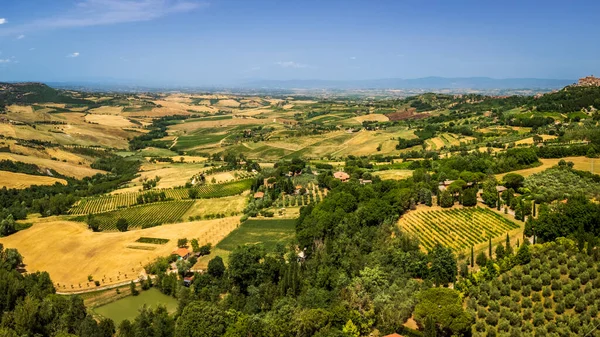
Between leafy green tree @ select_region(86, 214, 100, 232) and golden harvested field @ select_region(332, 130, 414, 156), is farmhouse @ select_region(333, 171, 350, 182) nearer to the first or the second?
golden harvested field @ select_region(332, 130, 414, 156)

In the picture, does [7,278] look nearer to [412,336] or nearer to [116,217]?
[116,217]

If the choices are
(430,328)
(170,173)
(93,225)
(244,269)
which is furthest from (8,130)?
(430,328)

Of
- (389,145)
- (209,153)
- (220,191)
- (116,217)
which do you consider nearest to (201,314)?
(116,217)

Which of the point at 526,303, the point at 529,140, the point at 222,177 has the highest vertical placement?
the point at 529,140

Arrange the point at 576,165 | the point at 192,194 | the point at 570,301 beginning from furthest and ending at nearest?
the point at 192,194
the point at 576,165
the point at 570,301

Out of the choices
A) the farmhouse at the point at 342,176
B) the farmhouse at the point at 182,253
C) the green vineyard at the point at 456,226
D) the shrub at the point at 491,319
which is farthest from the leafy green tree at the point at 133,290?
the farmhouse at the point at 342,176

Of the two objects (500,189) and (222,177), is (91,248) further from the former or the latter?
(500,189)
